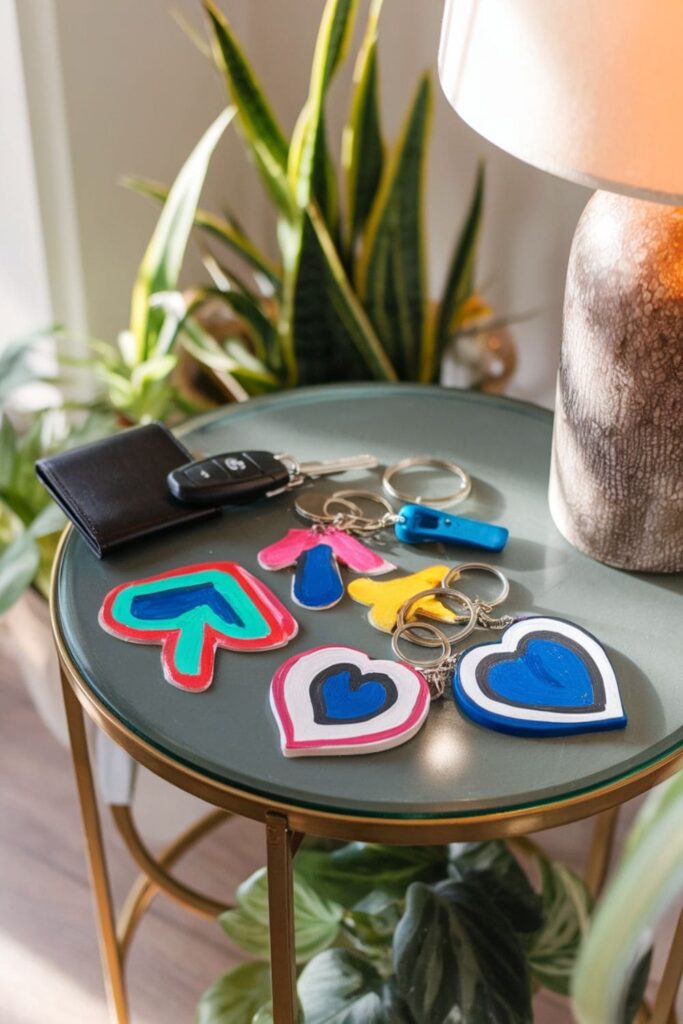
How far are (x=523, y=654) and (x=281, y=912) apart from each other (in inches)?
7.8

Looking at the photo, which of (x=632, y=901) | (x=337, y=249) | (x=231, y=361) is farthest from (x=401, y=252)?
(x=632, y=901)

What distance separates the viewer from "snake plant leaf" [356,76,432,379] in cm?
105

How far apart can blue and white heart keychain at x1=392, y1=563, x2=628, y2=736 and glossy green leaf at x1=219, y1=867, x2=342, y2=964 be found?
0.94ft

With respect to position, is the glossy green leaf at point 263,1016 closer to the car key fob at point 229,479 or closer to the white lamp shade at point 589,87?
the car key fob at point 229,479

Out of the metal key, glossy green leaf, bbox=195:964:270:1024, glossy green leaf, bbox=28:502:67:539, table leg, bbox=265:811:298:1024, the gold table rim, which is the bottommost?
glossy green leaf, bbox=195:964:270:1024

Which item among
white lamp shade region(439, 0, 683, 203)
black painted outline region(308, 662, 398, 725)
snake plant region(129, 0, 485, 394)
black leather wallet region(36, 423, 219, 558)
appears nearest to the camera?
white lamp shade region(439, 0, 683, 203)

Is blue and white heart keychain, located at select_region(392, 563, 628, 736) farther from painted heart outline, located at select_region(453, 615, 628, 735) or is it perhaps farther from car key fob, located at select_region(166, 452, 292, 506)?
car key fob, located at select_region(166, 452, 292, 506)

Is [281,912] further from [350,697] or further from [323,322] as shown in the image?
[323,322]

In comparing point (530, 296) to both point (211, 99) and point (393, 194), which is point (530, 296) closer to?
point (393, 194)

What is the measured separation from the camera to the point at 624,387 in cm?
67

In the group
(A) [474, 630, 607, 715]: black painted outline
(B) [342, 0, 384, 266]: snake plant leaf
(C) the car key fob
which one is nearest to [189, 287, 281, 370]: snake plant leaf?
(B) [342, 0, 384, 266]: snake plant leaf

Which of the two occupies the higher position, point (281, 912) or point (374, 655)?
point (374, 655)

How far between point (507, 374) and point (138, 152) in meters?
0.46

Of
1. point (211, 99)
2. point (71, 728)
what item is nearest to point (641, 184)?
point (71, 728)
